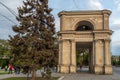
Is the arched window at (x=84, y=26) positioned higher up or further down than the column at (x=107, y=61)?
higher up

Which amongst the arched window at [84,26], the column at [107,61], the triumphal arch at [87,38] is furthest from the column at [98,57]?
the arched window at [84,26]

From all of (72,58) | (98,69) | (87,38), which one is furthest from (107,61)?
(72,58)

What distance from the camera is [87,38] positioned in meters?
49.8

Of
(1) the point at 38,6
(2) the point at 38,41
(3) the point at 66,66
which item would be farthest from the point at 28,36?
(3) the point at 66,66

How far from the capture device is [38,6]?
25062 millimetres

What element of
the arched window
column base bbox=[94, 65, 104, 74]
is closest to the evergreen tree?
column base bbox=[94, 65, 104, 74]

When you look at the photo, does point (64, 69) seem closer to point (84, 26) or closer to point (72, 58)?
point (72, 58)

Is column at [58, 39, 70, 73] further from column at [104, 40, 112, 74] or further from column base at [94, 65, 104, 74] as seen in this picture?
column at [104, 40, 112, 74]

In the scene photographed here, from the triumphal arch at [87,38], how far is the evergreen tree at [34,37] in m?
24.0

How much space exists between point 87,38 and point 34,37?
87.3 feet

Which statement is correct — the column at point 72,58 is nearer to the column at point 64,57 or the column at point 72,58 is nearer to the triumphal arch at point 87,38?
the triumphal arch at point 87,38

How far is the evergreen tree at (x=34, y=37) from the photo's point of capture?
79.4 feet

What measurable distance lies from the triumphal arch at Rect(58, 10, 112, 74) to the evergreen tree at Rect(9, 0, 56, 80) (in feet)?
78.7

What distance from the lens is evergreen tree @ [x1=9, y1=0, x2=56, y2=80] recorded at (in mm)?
24188
